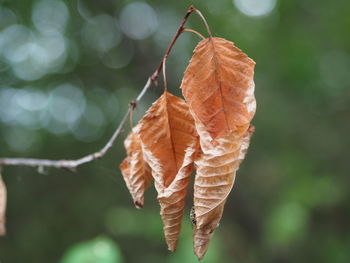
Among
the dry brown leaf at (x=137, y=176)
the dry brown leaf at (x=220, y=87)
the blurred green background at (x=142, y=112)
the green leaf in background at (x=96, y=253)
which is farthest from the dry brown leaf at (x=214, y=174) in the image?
the blurred green background at (x=142, y=112)

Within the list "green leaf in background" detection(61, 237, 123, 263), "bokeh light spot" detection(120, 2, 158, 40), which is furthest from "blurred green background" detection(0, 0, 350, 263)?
"green leaf in background" detection(61, 237, 123, 263)

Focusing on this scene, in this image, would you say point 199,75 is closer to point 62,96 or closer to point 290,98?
point 290,98

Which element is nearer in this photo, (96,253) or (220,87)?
(220,87)

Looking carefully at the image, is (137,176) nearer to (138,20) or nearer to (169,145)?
(169,145)

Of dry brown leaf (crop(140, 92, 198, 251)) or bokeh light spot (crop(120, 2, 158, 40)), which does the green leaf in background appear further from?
bokeh light spot (crop(120, 2, 158, 40))

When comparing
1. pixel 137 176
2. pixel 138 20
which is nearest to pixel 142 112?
pixel 138 20

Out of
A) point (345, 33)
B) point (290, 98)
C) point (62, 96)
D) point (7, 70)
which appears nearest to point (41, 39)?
point (7, 70)
